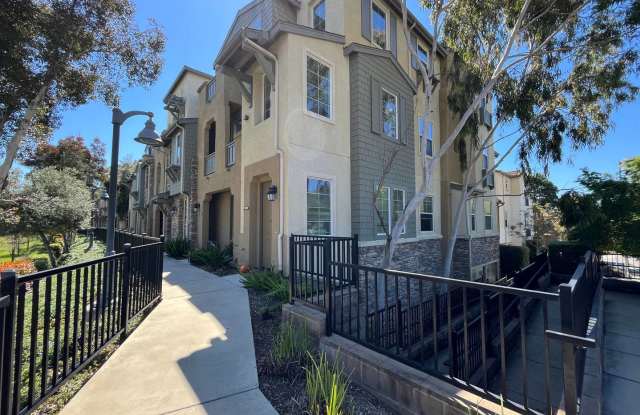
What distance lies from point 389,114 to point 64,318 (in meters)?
9.55

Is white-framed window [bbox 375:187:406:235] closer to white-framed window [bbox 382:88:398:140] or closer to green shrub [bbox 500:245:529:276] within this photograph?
white-framed window [bbox 382:88:398:140]

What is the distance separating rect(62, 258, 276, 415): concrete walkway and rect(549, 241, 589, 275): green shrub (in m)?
11.4

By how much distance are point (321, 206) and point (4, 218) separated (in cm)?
1045

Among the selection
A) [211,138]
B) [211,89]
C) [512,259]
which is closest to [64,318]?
[211,138]

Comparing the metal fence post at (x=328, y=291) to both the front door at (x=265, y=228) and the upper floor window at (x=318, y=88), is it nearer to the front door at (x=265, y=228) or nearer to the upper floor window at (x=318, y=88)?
the front door at (x=265, y=228)

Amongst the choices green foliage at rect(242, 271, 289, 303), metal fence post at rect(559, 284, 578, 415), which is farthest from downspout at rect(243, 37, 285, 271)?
metal fence post at rect(559, 284, 578, 415)

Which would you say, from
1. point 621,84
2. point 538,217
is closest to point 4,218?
point 621,84

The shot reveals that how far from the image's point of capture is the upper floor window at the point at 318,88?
7.77 metres

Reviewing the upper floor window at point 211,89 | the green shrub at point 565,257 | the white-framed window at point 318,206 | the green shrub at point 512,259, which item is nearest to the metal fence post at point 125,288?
the white-framed window at point 318,206

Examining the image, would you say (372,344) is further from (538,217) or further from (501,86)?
(538,217)

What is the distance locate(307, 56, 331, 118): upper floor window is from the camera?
777 cm

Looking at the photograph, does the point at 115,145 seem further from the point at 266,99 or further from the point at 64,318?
the point at 266,99

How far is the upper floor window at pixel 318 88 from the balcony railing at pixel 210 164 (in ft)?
18.4

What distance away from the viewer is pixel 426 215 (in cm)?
1194
